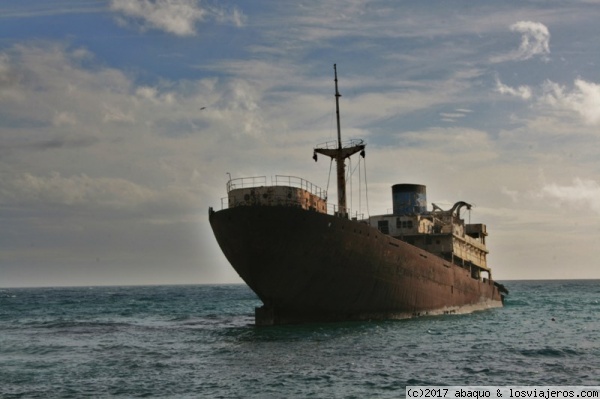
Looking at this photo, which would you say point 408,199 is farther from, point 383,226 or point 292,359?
point 292,359

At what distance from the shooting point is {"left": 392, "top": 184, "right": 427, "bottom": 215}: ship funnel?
2074 inches

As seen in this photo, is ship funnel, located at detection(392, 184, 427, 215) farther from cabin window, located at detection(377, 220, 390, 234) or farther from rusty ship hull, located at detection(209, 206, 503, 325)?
rusty ship hull, located at detection(209, 206, 503, 325)

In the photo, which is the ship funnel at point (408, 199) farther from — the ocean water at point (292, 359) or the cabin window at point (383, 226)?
the ocean water at point (292, 359)

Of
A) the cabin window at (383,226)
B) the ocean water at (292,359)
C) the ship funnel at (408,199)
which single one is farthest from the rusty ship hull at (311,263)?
the ship funnel at (408,199)

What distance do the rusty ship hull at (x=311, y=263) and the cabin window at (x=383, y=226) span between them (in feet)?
32.7

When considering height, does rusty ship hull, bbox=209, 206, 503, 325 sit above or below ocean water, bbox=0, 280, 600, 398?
above

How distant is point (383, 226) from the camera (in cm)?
4941

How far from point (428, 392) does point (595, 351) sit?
487 inches

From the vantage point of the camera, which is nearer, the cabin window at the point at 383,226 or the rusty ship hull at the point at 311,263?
the rusty ship hull at the point at 311,263

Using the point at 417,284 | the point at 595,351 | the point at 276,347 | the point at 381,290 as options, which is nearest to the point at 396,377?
the point at 276,347

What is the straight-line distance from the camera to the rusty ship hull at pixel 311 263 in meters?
32.3

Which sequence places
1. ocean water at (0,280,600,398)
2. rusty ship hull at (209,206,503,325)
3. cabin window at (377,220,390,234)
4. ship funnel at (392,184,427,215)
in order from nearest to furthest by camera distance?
ocean water at (0,280,600,398)
rusty ship hull at (209,206,503,325)
cabin window at (377,220,390,234)
ship funnel at (392,184,427,215)

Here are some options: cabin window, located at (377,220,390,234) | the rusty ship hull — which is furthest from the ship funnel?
the rusty ship hull

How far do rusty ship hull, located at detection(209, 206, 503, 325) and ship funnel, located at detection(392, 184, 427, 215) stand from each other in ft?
45.1
